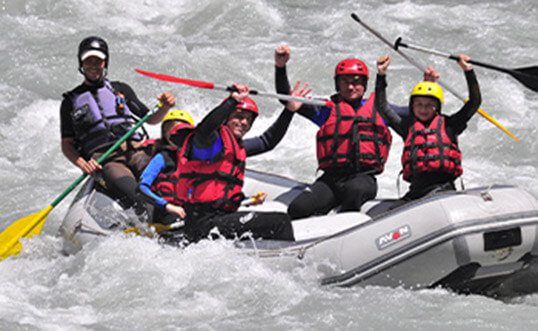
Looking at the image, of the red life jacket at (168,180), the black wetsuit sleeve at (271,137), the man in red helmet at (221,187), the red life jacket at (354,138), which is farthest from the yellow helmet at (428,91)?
the red life jacket at (168,180)

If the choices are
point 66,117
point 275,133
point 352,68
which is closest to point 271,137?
point 275,133

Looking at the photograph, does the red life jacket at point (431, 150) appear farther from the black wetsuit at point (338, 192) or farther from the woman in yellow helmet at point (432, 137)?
the black wetsuit at point (338, 192)

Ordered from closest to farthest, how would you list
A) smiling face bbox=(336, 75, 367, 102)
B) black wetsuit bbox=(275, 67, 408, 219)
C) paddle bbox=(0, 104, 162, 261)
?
black wetsuit bbox=(275, 67, 408, 219)
smiling face bbox=(336, 75, 367, 102)
paddle bbox=(0, 104, 162, 261)

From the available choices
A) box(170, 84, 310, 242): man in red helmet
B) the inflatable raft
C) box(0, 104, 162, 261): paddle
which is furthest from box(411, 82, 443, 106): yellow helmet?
box(0, 104, 162, 261): paddle

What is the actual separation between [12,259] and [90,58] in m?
1.44

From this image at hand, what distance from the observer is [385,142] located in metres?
5.80

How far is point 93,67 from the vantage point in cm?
620

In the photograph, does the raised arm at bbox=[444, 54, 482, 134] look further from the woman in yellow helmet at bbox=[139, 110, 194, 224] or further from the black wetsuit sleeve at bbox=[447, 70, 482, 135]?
the woman in yellow helmet at bbox=[139, 110, 194, 224]

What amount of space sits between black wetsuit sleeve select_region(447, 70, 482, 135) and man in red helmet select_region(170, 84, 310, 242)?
1130mm

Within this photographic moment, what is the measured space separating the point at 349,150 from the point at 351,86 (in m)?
0.41

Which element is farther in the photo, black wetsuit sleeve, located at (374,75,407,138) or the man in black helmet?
the man in black helmet

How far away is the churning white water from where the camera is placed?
4832 millimetres

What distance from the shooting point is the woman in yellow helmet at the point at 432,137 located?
5.27 meters

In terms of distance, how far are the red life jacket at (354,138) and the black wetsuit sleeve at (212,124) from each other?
3.11 feet
